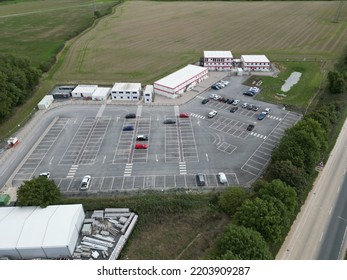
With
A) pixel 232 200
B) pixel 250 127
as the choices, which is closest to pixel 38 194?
pixel 232 200

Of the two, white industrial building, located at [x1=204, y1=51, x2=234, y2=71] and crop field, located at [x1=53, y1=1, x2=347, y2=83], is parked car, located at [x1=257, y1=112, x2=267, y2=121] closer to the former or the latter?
white industrial building, located at [x1=204, y1=51, x2=234, y2=71]

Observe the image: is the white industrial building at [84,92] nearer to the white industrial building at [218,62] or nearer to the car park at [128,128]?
the car park at [128,128]

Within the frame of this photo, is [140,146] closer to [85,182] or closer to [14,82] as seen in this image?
[85,182]

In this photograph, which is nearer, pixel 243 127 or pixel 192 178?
pixel 192 178

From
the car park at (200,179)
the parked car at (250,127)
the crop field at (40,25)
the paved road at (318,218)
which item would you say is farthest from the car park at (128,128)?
the crop field at (40,25)

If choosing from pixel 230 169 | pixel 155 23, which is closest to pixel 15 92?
pixel 230 169

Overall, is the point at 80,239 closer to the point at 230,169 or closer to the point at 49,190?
A: the point at 49,190

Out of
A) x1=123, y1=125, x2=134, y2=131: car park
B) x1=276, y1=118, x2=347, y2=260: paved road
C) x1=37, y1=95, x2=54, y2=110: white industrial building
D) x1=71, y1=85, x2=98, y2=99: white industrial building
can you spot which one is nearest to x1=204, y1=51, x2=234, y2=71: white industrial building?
x1=71, y1=85, x2=98, y2=99: white industrial building
